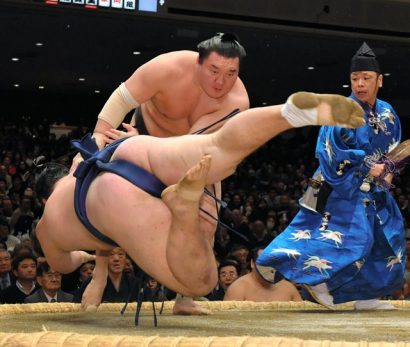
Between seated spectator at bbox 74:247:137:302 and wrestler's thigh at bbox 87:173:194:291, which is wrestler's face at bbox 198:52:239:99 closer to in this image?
wrestler's thigh at bbox 87:173:194:291

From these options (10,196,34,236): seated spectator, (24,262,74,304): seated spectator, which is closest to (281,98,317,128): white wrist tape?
(24,262,74,304): seated spectator

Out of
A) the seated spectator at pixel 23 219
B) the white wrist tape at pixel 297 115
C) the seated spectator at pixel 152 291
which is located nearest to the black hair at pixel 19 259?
the seated spectator at pixel 152 291

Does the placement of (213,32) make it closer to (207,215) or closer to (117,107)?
(117,107)

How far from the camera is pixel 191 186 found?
63.9 inches

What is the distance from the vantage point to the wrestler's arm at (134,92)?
7.53 feet

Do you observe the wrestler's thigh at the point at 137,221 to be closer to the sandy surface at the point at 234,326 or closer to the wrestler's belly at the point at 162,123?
the sandy surface at the point at 234,326

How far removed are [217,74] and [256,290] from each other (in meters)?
1.75

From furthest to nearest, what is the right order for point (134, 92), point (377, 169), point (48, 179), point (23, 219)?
point (23, 219), point (377, 169), point (134, 92), point (48, 179)

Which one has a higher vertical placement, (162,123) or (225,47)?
(225,47)

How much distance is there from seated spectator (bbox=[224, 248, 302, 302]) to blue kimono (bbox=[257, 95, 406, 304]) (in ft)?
1.65

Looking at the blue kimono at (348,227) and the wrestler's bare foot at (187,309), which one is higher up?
the blue kimono at (348,227)

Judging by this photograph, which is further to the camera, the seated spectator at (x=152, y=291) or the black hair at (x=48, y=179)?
the seated spectator at (x=152, y=291)

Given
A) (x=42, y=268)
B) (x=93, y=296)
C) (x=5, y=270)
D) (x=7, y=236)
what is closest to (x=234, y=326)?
(x=93, y=296)

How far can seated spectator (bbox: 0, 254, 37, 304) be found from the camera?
148 inches
